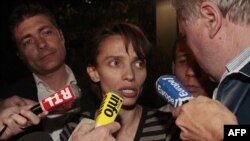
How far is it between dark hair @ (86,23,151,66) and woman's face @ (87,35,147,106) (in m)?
0.02

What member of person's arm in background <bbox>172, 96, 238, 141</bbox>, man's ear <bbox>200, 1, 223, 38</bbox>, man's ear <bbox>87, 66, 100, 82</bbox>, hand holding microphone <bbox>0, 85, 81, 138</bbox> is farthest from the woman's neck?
man's ear <bbox>200, 1, 223, 38</bbox>

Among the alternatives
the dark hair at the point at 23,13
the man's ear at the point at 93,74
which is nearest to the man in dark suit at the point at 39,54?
the dark hair at the point at 23,13

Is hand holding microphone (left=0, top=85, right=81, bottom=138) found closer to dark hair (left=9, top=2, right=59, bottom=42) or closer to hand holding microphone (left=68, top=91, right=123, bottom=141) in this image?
hand holding microphone (left=68, top=91, right=123, bottom=141)

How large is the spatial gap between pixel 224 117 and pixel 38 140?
0.90 meters

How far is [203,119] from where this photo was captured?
114 centimetres

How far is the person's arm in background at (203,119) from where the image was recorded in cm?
108

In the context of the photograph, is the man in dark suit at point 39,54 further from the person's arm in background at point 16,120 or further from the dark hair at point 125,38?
the person's arm in background at point 16,120

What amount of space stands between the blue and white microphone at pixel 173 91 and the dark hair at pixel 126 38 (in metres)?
0.41

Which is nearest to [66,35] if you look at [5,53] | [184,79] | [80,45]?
[80,45]

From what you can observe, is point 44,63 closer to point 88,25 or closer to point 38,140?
point 38,140

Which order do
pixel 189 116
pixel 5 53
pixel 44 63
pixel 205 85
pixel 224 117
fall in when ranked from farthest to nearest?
pixel 5 53, pixel 44 63, pixel 205 85, pixel 189 116, pixel 224 117

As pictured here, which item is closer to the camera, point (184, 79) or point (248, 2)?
point (248, 2)

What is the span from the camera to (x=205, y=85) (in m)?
1.93

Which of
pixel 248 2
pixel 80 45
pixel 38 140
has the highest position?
pixel 248 2
